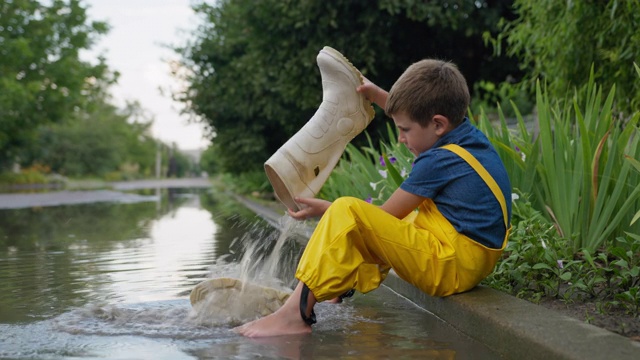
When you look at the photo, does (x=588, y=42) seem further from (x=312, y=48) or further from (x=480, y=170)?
(x=312, y=48)

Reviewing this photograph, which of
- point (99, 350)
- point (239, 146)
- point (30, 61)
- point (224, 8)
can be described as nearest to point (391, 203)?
point (99, 350)

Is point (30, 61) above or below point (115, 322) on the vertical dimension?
above

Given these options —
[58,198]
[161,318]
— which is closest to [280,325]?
[161,318]

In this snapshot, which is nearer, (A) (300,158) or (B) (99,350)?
(B) (99,350)

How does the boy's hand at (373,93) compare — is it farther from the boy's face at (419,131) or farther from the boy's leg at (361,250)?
the boy's leg at (361,250)

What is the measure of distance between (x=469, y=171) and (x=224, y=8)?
17822 mm

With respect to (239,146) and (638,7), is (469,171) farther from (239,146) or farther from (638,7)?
(239,146)

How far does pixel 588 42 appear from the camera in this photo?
25.3 ft

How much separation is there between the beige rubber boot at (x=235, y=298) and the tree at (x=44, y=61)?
86.8 ft

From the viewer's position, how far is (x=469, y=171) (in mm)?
3592

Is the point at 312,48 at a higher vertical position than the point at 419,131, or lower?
higher

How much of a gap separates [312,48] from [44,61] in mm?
21385

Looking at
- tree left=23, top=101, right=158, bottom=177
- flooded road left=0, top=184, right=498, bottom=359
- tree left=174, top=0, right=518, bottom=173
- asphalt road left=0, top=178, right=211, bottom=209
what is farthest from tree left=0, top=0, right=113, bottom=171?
flooded road left=0, top=184, right=498, bottom=359

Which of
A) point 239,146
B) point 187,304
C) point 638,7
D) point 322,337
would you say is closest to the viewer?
point 322,337
